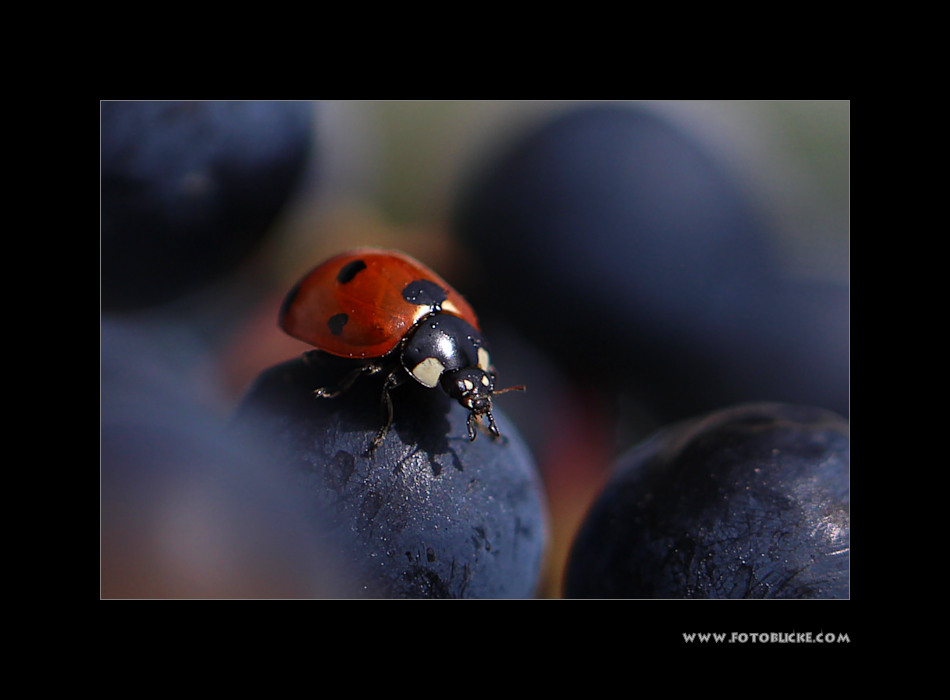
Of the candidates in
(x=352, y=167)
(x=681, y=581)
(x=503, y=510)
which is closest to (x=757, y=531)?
(x=681, y=581)

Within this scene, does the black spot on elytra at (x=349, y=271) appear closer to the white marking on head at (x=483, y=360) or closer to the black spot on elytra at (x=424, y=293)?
the black spot on elytra at (x=424, y=293)

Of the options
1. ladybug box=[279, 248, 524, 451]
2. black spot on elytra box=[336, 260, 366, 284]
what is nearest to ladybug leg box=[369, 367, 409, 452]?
ladybug box=[279, 248, 524, 451]

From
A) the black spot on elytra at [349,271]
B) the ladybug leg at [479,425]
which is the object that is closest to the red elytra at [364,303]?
the black spot on elytra at [349,271]

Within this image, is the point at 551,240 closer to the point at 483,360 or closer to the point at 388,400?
the point at 483,360

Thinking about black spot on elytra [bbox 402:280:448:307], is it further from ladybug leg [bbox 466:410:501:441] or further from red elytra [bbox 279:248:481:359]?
ladybug leg [bbox 466:410:501:441]

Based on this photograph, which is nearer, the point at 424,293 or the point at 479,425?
the point at 479,425

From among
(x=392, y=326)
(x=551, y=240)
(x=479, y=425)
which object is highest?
(x=551, y=240)

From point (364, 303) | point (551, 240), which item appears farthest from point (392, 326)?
point (551, 240)

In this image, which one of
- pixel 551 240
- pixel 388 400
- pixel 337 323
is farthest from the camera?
pixel 551 240

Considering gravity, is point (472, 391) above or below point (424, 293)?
below
